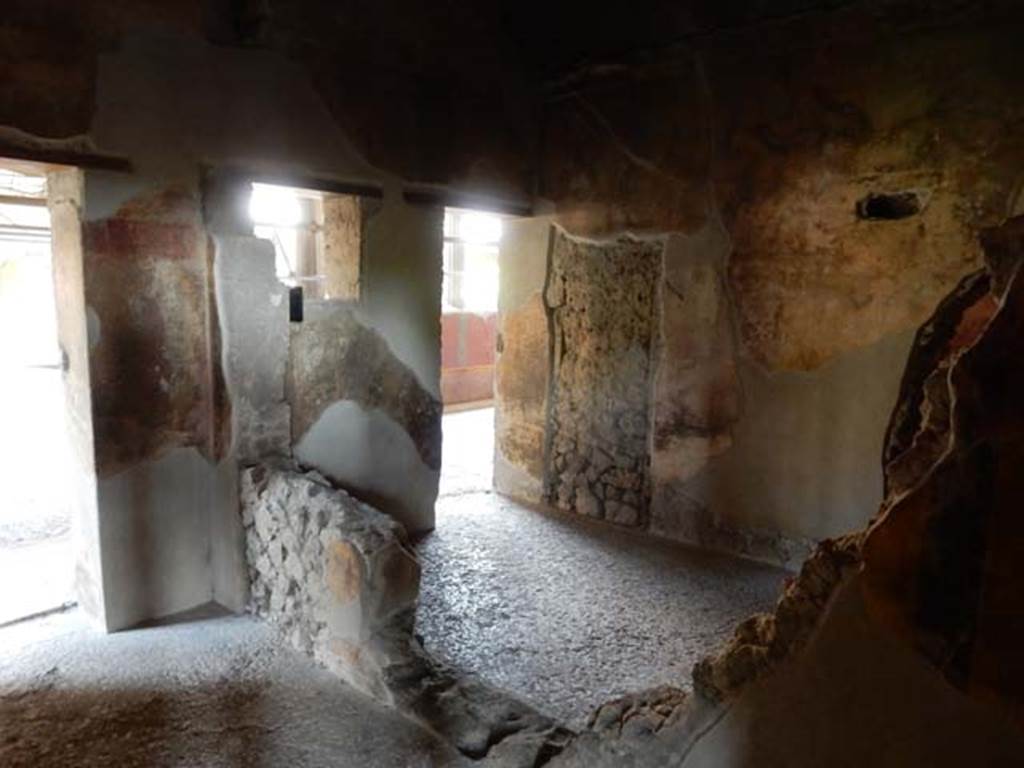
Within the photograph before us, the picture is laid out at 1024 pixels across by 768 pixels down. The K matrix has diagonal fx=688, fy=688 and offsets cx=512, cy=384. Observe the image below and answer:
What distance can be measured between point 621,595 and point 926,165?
219 centimetres

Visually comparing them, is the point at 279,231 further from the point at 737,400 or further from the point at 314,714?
the point at 314,714

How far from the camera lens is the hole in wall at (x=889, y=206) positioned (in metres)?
2.86

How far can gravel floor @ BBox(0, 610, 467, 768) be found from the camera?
Result: 195cm

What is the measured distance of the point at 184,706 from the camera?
2.18m

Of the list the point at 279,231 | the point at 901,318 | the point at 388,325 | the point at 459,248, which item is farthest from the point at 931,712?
the point at 459,248

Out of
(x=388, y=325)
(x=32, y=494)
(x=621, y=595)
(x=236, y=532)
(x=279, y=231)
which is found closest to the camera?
(x=236, y=532)

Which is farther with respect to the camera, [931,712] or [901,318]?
[901,318]

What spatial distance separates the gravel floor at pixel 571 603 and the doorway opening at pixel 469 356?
0.97m

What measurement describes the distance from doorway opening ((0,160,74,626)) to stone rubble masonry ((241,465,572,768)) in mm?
875

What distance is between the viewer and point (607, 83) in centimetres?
373

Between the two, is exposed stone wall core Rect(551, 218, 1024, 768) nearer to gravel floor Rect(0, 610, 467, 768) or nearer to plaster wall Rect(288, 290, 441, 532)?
gravel floor Rect(0, 610, 467, 768)

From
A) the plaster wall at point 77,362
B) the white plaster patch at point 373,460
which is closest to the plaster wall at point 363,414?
the white plaster patch at point 373,460

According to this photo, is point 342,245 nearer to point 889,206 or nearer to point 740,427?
point 740,427

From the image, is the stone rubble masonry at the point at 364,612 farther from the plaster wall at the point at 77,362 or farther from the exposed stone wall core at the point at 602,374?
the exposed stone wall core at the point at 602,374
